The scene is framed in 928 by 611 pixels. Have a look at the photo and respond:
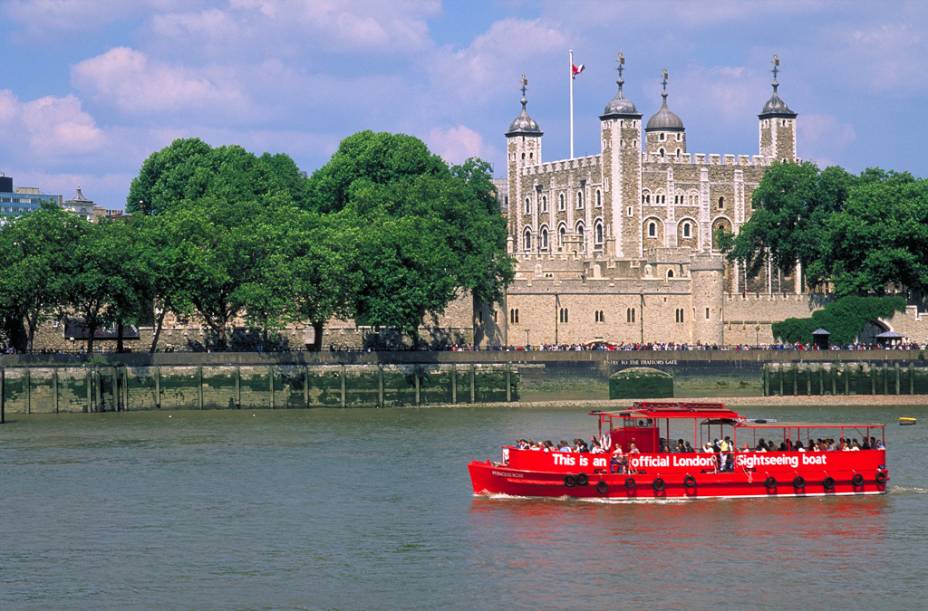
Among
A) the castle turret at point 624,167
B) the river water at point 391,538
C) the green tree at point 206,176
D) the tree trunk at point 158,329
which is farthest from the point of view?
the castle turret at point 624,167

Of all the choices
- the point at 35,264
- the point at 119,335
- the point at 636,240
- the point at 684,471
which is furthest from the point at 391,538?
the point at 636,240

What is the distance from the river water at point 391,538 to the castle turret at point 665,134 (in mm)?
69655

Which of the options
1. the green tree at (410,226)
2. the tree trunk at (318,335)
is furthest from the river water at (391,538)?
the green tree at (410,226)

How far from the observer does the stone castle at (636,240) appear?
4240 inches

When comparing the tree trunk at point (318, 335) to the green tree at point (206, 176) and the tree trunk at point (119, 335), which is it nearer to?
the tree trunk at point (119, 335)

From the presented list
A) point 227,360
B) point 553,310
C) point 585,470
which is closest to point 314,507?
point 585,470

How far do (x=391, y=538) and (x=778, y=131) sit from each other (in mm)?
92953

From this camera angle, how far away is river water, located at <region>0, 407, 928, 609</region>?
44.2 metres

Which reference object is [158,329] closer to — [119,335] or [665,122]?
[119,335]

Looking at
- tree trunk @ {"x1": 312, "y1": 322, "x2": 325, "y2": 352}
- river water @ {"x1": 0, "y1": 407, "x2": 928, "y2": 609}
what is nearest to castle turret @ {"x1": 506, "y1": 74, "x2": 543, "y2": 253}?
tree trunk @ {"x1": 312, "y1": 322, "x2": 325, "y2": 352}

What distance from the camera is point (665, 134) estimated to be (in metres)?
138

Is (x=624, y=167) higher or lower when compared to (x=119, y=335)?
higher

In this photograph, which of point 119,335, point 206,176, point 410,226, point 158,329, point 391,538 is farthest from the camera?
point 206,176

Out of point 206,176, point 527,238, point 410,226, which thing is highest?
point 206,176
